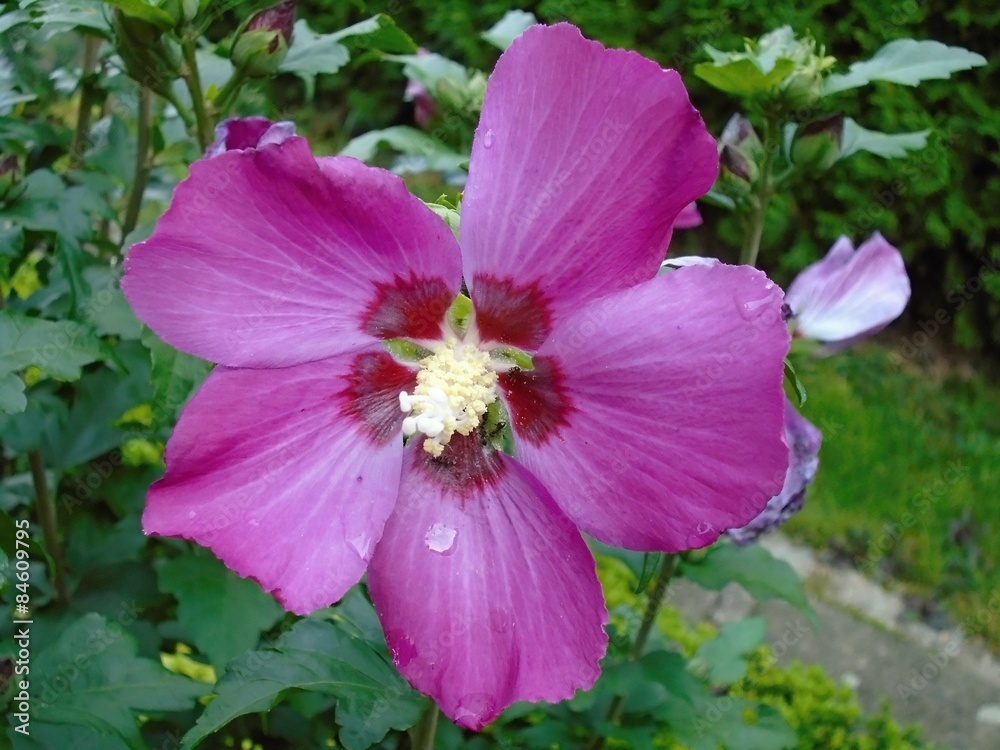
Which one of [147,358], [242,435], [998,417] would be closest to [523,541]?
[242,435]

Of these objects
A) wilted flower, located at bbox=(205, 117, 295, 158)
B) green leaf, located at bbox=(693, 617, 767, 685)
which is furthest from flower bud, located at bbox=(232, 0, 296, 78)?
green leaf, located at bbox=(693, 617, 767, 685)

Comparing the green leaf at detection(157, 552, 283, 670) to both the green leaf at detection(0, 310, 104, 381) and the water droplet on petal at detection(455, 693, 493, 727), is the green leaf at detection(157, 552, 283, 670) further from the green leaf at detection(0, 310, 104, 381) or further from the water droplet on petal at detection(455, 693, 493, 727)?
the water droplet on petal at detection(455, 693, 493, 727)

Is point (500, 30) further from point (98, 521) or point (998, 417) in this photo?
point (998, 417)

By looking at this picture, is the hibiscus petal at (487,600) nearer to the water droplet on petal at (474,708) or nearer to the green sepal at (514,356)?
the water droplet on petal at (474,708)

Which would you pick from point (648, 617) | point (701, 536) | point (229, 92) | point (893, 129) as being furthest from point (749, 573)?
point (893, 129)

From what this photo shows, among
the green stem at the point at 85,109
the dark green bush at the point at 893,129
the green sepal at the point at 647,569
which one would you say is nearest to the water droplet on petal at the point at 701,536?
the green sepal at the point at 647,569

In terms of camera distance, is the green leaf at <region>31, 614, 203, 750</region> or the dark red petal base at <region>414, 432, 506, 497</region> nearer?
the dark red petal base at <region>414, 432, 506, 497</region>
